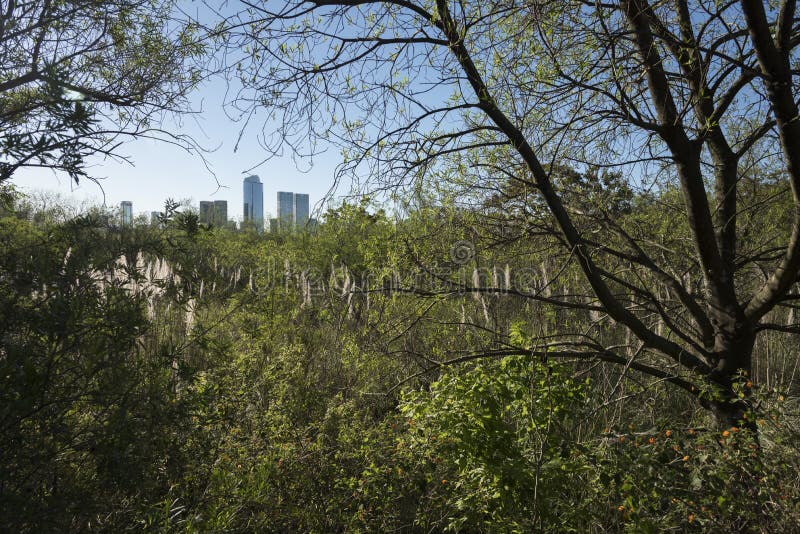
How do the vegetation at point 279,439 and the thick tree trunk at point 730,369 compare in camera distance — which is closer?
the vegetation at point 279,439

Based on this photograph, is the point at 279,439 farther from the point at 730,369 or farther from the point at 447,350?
the point at 730,369

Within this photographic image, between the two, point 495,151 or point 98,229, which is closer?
point 98,229

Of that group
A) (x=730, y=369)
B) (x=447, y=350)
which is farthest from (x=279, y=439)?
(x=730, y=369)

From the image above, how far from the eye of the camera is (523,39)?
2936mm

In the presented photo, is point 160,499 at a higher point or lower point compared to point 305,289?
lower

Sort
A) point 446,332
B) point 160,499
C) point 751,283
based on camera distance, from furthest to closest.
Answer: point 446,332
point 751,283
point 160,499

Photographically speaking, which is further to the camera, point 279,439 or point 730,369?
point 279,439

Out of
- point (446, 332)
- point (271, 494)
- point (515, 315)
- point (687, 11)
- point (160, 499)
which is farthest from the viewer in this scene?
point (515, 315)

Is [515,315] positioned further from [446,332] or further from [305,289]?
[305,289]

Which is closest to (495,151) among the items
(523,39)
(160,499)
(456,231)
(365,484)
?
(456,231)

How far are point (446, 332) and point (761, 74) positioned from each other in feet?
11.9

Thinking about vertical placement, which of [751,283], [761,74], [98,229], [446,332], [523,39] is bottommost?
[446,332]

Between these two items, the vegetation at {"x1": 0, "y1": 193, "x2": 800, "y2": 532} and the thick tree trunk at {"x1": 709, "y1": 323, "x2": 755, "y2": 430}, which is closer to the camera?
the vegetation at {"x1": 0, "y1": 193, "x2": 800, "y2": 532}

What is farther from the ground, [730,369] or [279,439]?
[730,369]
